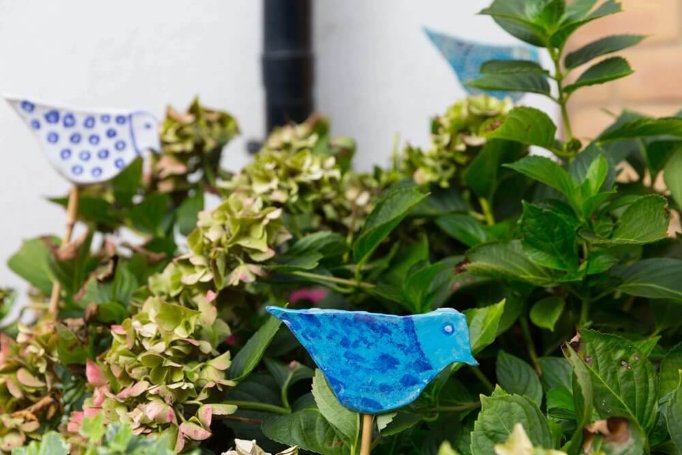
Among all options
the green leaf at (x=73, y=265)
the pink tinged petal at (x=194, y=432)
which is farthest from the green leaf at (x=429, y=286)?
the green leaf at (x=73, y=265)

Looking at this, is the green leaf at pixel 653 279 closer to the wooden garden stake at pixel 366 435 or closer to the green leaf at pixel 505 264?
the green leaf at pixel 505 264

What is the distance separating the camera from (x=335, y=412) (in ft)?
1.83

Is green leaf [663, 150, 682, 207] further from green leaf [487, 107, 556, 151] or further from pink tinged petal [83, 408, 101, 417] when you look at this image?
pink tinged petal [83, 408, 101, 417]

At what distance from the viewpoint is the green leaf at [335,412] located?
554 mm

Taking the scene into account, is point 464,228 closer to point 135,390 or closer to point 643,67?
point 135,390

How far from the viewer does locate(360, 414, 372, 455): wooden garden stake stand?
1.75 ft

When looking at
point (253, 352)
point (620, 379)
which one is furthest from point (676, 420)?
point (253, 352)

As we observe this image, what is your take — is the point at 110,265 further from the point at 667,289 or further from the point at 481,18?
the point at 481,18

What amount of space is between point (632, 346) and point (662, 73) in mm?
964

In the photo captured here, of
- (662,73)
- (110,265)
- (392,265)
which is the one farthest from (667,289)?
(662,73)

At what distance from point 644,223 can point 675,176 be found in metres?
0.13

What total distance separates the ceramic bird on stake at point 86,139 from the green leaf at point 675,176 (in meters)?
0.47

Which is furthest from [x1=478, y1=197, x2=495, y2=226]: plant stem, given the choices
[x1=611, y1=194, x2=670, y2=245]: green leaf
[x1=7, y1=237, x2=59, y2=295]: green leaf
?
[x1=7, y1=237, x2=59, y2=295]: green leaf

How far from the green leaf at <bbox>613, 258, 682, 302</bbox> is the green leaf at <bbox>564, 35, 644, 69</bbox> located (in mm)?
174
